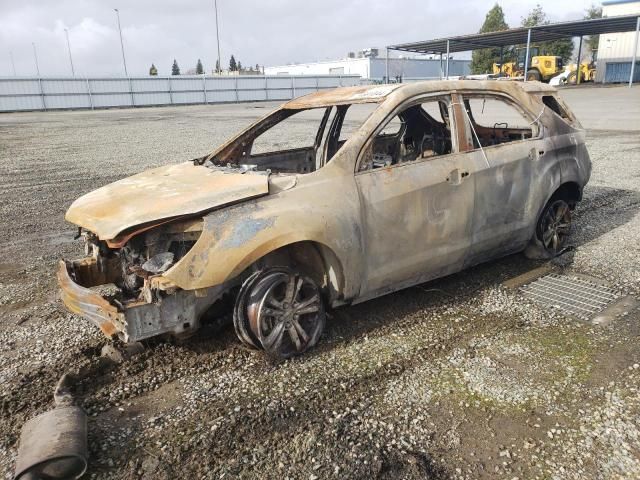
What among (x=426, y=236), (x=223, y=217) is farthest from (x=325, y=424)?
(x=426, y=236)

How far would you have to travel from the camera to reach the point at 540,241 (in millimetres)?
5195

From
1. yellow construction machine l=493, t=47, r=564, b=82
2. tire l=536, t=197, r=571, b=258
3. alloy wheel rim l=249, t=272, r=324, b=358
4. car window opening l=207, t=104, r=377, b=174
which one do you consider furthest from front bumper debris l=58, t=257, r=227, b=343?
yellow construction machine l=493, t=47, r=564, b=82

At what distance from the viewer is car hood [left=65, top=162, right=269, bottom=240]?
126 inches

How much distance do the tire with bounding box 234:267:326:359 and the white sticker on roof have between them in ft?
5.12

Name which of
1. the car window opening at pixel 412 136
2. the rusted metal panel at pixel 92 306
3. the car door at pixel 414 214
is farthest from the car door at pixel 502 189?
the rusted metal panel at pixel 92 306

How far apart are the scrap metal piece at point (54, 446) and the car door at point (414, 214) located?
→ 2.03 metres

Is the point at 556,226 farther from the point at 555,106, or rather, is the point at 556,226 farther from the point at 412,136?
the point at 412,136

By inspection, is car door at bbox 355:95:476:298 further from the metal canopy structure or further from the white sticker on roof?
the metal canopy structure

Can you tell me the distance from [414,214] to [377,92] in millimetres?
1059

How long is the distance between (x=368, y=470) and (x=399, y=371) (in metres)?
0.97

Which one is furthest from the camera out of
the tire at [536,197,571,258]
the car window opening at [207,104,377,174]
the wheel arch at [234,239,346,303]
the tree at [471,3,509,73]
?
the tree at [471,3,509,73]

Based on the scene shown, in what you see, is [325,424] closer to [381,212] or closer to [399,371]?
[399,371]

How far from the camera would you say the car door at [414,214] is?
3.75m

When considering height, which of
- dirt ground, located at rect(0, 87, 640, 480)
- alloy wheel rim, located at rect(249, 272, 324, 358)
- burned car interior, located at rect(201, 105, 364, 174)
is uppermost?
burned car interior, located at rect(201, 105, 364, 174)
